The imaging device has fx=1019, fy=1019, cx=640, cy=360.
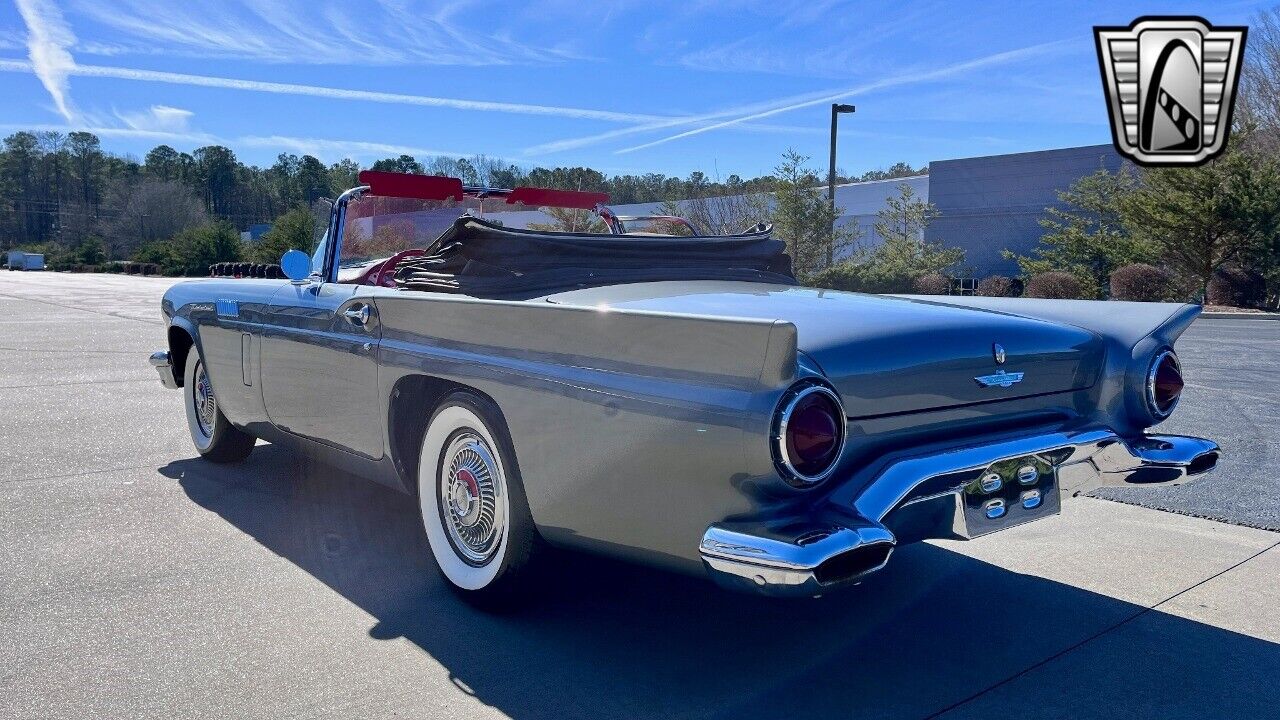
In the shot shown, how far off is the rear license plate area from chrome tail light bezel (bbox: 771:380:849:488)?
477 mm

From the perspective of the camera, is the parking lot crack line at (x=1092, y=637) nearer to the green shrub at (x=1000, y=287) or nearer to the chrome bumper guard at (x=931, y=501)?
the chrome bumper guard at (x=931, y=501)

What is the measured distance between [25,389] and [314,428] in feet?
17.8

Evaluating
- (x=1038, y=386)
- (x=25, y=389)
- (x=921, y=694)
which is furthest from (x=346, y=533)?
(x=25, y=389)

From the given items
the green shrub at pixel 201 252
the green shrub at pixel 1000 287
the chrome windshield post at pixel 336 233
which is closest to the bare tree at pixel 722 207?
the green shrub at pixel 1000 287

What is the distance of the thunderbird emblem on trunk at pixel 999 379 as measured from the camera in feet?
9.96

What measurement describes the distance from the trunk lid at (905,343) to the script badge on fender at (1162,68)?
857 cm

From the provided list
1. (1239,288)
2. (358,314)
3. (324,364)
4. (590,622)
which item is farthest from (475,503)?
(1239,288)

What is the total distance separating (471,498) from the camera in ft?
10.9

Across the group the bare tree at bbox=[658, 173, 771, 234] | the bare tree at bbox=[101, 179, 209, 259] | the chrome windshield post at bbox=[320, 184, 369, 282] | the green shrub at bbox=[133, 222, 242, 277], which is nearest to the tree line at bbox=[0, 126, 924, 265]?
the bare tree at bbox=[101, 179, 209, 259]

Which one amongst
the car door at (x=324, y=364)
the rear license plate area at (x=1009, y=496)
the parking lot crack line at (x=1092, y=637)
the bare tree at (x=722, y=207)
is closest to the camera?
the parking lot crack line at (x=1092, y=637)

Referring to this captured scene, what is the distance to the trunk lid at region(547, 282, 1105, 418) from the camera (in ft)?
9.06

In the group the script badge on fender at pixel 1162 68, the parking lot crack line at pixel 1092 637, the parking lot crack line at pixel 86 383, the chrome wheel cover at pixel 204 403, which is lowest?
the parking lot crack line at pixel 1092 637

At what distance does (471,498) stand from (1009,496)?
166 centimetres

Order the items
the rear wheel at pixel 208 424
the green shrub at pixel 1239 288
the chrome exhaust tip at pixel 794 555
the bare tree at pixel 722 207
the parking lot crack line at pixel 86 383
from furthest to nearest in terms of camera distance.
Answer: the bare tree at pixel 722 207, the green shrub at pixel 1239 288, the parking lot crack line at pixel 86 383, the rear wheel at pixel 208 424, the chrome exhaust tip at pixel 794 555
